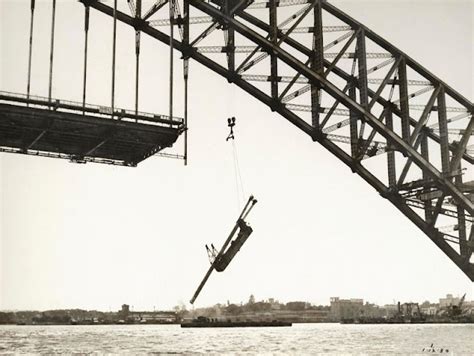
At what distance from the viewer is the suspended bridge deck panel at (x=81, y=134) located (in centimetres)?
2006

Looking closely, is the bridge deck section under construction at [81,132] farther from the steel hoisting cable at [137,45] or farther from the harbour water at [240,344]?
the harbour water at [240,344]

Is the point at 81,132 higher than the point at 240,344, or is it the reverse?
the point at 81,132

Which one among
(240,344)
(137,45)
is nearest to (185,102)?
(137,45)

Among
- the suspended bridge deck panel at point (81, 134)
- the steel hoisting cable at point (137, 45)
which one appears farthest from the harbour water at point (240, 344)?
the steel hoisting cable at point (137, 45)

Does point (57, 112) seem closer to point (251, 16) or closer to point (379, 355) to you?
point (251, 16)

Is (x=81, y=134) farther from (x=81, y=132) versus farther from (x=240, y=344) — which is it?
(x=240, y=344)

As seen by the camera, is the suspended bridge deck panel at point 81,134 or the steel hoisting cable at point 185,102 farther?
the steel hoisting cable at point 185,102

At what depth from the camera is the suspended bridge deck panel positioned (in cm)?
2006

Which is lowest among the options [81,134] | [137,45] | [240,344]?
[240,344]

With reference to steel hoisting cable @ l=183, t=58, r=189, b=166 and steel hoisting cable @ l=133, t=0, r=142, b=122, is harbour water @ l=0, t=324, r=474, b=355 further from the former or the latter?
steel hoisting cable @ l=133, t=0, r=142, b=122

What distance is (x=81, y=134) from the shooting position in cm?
2142

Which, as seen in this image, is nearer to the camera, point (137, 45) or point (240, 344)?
point (137, 45)

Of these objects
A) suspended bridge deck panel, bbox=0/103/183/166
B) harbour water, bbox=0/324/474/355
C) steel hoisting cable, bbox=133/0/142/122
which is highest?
steel hoisting cable, bbox=133/0/142/122

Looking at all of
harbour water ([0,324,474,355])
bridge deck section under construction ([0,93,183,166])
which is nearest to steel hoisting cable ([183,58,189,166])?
bridge deck section under construction ([0,93,183,166])
